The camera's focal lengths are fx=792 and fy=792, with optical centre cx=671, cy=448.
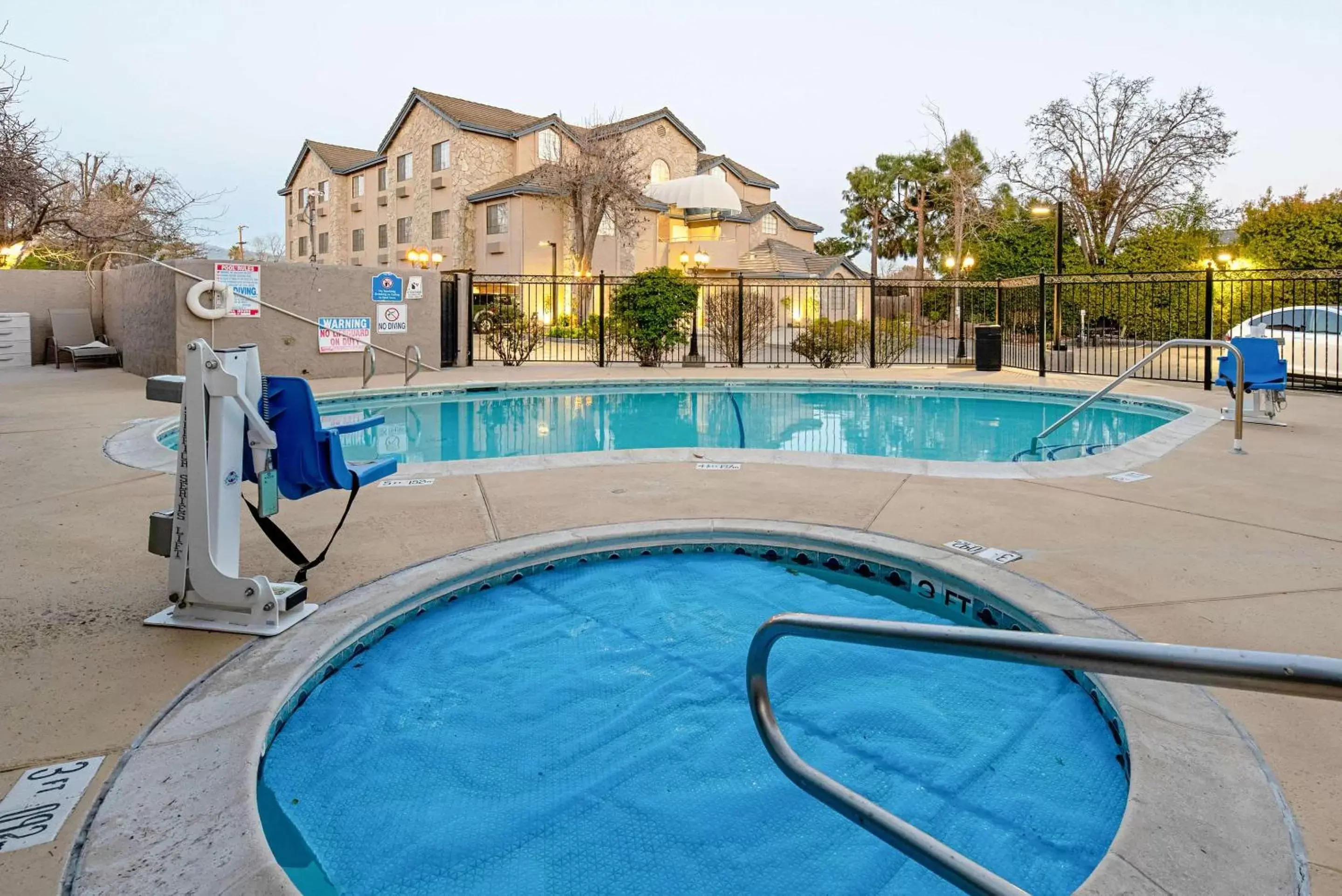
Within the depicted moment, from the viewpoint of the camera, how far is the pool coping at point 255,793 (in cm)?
167

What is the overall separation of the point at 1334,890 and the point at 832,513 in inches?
124

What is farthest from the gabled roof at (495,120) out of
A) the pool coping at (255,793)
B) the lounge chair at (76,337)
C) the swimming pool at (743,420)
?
the pool coping at (255,793)

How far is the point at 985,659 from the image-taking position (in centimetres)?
120

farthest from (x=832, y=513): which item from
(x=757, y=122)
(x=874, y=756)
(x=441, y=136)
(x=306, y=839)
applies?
(x=757, y=122)

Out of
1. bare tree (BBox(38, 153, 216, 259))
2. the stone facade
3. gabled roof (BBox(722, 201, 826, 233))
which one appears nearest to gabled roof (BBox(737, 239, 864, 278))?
the stone facade

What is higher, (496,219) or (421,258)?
(496,219)

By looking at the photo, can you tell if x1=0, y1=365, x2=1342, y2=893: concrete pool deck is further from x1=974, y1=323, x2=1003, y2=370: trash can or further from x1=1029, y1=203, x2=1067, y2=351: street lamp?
x1=1029, y1=203, x2=1067, y2=351: street lamp

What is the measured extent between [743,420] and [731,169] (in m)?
32.1

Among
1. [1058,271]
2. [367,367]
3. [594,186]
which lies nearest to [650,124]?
[594,186]

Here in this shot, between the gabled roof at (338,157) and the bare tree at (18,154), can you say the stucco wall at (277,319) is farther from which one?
the gabled roof at (338,157)

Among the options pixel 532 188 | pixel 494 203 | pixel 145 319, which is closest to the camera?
pixel 145 319

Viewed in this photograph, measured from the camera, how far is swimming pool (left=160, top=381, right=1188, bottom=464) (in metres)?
8.14

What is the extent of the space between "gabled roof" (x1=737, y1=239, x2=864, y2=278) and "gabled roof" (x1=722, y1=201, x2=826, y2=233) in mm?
1299

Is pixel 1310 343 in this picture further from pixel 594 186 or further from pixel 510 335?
pixel 594 186
